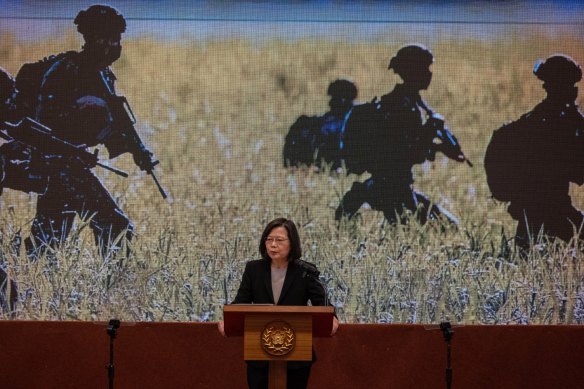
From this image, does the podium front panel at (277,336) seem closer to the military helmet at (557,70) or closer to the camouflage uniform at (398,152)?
the camouflage uniform at (398,152)

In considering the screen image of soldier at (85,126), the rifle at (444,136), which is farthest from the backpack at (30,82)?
the rifle at (444,136)

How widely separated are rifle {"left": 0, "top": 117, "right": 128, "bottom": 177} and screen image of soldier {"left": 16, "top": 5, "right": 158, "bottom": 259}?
Answer: 2cm

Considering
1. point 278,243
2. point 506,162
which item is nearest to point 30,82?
point 278,243

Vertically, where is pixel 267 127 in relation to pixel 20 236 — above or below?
above

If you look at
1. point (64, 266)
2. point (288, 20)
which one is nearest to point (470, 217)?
point (288, 20)

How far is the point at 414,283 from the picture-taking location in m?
5.23

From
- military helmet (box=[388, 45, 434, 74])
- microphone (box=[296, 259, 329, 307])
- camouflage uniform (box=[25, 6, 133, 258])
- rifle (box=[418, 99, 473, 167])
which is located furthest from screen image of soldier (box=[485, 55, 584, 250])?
camouflage uniform (box=[25, 6, 133, 258])

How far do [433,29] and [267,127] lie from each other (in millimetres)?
1332

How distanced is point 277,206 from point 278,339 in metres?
1.96

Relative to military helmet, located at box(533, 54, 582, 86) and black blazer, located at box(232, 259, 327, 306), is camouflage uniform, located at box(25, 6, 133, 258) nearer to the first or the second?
black blazer, located at box(232, 259, 327, 306)

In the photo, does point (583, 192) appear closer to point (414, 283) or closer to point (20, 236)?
point (414, 283)

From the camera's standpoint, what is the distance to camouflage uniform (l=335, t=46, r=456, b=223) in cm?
528

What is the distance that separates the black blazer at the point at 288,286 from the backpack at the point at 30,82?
230cm

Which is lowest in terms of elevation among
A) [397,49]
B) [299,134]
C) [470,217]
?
[470,217]
